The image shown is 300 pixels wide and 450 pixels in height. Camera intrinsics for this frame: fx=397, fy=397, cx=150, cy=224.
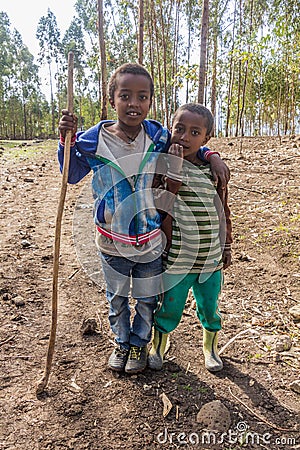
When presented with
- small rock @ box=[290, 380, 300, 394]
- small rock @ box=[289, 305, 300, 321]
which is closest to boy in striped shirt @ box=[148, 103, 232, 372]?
small rock @ box=[290, 380, 300, 394]

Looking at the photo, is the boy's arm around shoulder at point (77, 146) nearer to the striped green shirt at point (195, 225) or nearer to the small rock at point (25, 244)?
the striped green shirt at point (195, 225)

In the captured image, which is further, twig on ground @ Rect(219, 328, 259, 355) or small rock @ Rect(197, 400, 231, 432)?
twig on ground @ Rect(219, 328, 259, 355)

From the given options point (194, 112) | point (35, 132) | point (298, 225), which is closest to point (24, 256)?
point (194, 112)

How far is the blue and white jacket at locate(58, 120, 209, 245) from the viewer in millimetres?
2041

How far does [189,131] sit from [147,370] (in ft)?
4.51

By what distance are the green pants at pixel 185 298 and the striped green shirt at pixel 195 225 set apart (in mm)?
54

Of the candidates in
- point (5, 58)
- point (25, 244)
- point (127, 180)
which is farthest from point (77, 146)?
point (5, 58)

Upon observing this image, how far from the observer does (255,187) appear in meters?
6.02

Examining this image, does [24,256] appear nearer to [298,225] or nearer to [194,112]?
[194,112]

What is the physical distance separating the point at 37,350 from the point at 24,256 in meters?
1.69

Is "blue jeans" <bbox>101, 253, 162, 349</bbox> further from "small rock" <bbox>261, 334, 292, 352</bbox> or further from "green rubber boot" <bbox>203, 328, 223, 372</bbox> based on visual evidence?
"small rock" <bbox>261, 334, 292, 352</bbox>

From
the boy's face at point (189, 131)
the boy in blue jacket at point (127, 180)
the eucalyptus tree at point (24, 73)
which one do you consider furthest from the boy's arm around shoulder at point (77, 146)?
the eucalyptus tree at point (24, 73)

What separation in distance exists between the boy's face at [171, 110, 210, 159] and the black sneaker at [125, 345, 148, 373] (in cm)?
114

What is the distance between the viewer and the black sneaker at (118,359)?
2.25m
